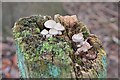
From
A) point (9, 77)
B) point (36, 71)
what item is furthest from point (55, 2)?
point (36, 71)

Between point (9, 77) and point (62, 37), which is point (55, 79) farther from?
point (9, 77)

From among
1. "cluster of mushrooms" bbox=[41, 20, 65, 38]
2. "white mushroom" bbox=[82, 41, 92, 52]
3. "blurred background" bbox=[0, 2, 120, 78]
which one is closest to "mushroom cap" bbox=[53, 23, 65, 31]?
"cluster of mushrooms" bbox=[41, 20, 65, 38]

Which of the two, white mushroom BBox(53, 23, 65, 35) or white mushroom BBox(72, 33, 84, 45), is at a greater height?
white mushroom BBox(53, 23, 65, 35)

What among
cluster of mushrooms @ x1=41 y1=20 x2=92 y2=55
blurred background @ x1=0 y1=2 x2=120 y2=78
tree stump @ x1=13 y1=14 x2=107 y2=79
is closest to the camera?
tree stump @ x1=13 y1=14 x2=107 y2=79

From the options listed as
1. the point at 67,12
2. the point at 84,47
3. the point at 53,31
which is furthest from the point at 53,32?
the point at 67,12

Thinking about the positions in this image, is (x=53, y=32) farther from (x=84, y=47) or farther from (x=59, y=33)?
(x=84, y=47)

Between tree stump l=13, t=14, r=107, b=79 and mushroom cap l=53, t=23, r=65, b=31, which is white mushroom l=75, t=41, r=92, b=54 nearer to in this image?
tree stump l=13, t=14, r=107, b=79

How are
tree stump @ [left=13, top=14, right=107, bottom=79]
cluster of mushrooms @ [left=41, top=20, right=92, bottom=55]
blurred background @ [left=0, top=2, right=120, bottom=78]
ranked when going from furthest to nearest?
blurred background @ [left=0, top=2, right=120, bottom=78] → cluster of mushrooms @ [left=41, top=20, right=92, bottom=55] → tree stump @ [left=13, top=14, right=107, bottom=79]

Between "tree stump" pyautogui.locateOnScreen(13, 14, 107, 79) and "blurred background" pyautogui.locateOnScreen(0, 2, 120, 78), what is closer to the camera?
"tree stump" pyautogui.locateOnScreen(13, 14, 107, 79)
